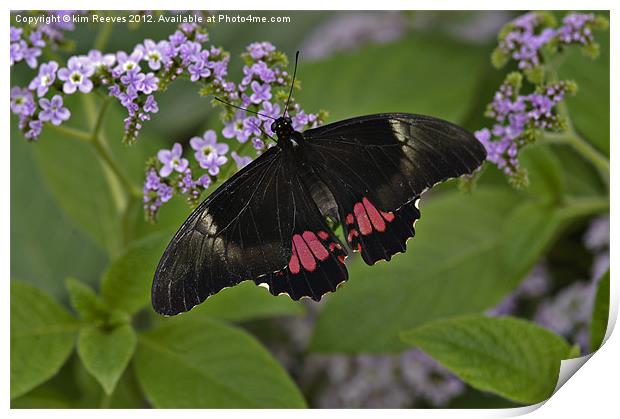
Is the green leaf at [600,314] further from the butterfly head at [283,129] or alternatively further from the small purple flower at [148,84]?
the small purple flower at [148,84]

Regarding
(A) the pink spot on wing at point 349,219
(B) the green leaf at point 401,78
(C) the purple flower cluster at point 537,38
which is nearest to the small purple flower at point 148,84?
(A) the pink spot on wing at point 349,219

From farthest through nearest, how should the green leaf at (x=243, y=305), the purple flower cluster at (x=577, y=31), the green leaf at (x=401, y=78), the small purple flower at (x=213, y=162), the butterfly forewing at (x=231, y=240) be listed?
the green leaf at (x=401, y=78) < the green leaf at (x=243, y=305) < the purple flower cluster at (x=577, y=31) < the small purple flower at (x=213, y=162) < the butterfly forewing at (x=231, y=240)

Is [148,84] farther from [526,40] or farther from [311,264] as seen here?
[526,40]

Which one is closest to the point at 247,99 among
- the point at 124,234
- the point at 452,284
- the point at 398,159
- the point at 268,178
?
the point at 268,178

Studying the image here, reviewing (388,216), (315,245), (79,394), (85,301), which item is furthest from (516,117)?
(79,394)

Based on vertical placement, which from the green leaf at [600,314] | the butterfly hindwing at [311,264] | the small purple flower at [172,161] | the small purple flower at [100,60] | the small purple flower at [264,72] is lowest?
the green leaf at [600,314]

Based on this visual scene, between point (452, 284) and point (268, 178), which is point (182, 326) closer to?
point (268, 178)
